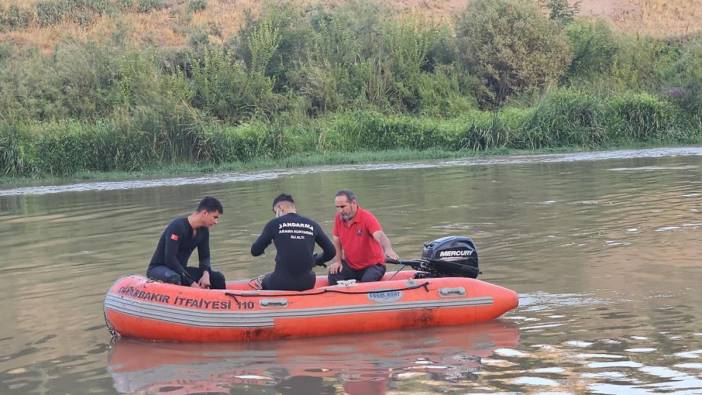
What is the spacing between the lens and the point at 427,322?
9695mm

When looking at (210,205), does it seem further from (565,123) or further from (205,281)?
(565,123)

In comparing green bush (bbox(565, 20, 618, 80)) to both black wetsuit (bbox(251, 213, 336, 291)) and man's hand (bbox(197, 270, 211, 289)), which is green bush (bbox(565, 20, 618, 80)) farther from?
black wetsuit (bbox(251, 213, 336, 291))

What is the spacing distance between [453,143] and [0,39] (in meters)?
20.6

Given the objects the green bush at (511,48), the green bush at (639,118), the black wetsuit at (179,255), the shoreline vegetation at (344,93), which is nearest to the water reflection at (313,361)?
the black wetsuit at (179,255)

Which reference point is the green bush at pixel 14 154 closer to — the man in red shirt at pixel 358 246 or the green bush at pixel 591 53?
the green bush at pixel 591 53

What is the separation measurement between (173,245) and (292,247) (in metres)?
1.07

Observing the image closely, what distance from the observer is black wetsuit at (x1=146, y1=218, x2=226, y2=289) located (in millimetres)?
9898

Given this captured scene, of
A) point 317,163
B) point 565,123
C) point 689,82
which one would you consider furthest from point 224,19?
point 689,82

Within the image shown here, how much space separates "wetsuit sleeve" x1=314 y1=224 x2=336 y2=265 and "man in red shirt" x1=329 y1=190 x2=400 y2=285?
0.14 m

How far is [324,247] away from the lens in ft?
32.3

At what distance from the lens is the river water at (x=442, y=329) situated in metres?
8.10

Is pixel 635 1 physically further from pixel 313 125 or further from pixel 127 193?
pixel 127 193

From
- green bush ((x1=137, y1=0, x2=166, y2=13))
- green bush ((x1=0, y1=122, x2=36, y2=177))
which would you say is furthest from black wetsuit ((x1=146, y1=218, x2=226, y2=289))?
green bush ((x1=137, y1=0, x2=166, y2=13))

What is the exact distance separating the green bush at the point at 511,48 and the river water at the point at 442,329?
14555mm
